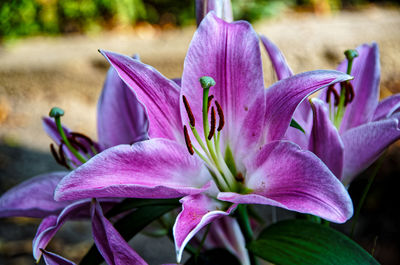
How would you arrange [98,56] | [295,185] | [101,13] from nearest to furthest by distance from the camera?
[295,185], [98,56], [101,13]

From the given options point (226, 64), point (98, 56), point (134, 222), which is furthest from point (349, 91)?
point (98, 56)

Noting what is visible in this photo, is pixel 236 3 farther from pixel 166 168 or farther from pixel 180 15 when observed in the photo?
pixel 166 168

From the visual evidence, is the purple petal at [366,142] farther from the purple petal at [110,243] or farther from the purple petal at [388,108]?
the purple petal at [110,243]

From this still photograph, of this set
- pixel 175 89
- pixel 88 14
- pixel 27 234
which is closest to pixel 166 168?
pixel 175 89

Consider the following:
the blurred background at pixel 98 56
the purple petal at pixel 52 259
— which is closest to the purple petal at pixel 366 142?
the purple petal at pixel 52 259

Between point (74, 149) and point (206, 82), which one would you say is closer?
point (206, 82)

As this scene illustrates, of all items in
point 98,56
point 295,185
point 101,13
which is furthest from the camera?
point 101,13

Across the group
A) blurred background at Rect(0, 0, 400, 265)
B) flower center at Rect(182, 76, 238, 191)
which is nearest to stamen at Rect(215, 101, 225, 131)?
flower center at Rect(182, 76, 238, 191)

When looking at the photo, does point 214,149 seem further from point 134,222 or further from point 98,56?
point 98,56
